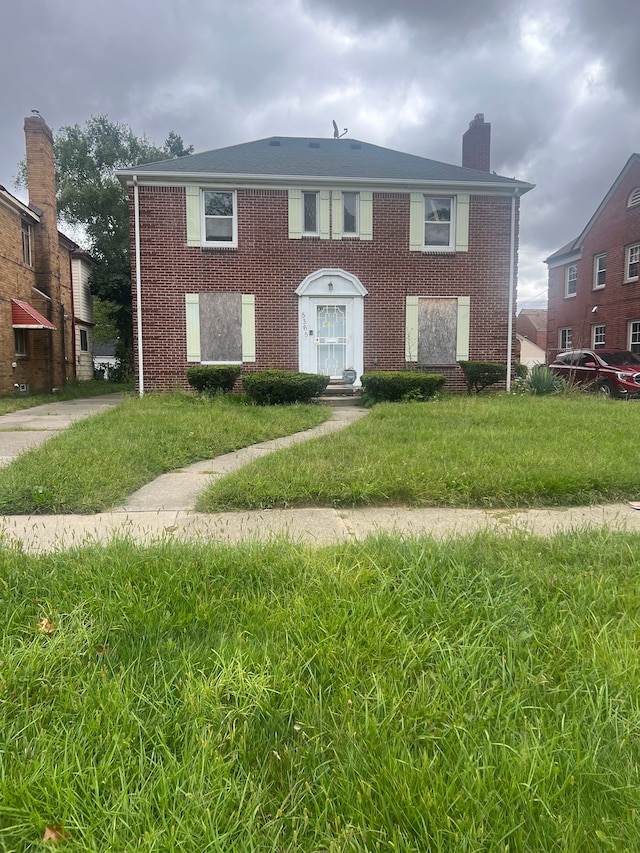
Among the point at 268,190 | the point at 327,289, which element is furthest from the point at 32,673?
the point at 268,190

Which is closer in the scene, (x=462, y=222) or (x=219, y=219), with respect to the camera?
(x=219, y=219)

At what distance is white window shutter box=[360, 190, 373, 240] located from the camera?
45.2 ft

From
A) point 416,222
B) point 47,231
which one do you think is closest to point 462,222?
point 416,222

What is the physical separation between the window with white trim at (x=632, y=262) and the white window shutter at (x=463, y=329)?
38.9 feet

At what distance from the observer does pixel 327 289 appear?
543 inches

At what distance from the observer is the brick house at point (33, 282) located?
15.9 meters

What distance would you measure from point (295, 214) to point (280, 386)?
5.53 metres

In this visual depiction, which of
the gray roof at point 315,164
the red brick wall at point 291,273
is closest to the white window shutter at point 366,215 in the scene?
the red brick wall at point 291,273

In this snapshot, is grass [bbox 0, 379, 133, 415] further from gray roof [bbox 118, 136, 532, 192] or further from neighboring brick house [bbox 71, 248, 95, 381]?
gray roof [bbox 118, 136, 532, 192]

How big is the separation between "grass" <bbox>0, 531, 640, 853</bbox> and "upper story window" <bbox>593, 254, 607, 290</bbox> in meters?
25.3

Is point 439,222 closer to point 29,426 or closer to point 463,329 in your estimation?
point 463,329

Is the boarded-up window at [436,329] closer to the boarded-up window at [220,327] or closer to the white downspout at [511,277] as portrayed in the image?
the white downspout at [511,277]

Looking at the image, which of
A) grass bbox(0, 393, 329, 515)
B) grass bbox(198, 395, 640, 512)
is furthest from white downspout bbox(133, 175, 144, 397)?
grass bbox(198, 395, 640, 512)

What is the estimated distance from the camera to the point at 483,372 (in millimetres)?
13445
